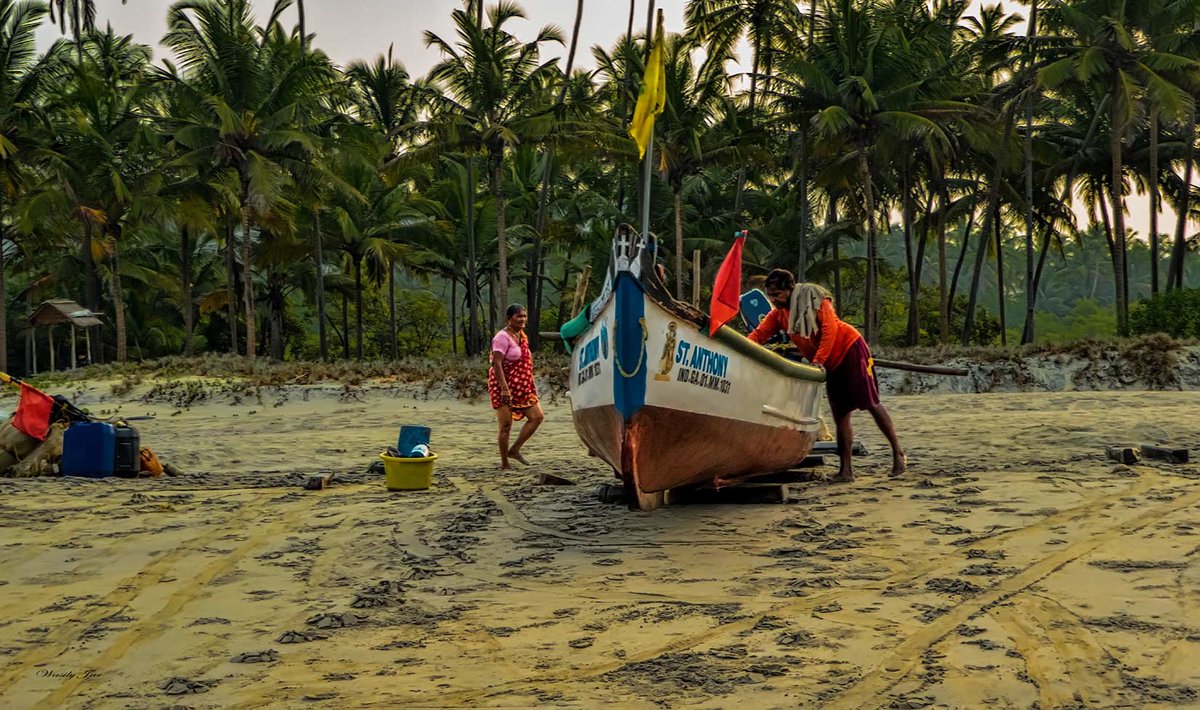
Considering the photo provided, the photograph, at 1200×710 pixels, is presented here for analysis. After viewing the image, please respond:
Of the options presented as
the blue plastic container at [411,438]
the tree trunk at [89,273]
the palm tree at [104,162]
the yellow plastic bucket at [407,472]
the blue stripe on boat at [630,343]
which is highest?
the palm tree at [104,162]

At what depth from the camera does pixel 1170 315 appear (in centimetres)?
2100

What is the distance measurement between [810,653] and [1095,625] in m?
1.15

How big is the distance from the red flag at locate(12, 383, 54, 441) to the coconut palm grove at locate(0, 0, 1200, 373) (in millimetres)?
12964

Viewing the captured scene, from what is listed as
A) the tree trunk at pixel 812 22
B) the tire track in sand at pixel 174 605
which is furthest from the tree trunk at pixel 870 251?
the tire track in sand at pixel 174 605

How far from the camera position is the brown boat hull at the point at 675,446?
6.52m

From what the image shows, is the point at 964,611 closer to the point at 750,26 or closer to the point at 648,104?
the point at 648,104

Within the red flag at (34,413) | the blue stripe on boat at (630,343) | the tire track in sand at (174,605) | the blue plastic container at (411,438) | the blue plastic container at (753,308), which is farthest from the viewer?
the blue plastic container at (753,308)

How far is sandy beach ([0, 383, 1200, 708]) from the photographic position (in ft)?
12.4

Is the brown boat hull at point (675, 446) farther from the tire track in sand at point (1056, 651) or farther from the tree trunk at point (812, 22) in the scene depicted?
the tree trunk at point (812, 22)

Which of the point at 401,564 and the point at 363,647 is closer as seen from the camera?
the point at 363,647

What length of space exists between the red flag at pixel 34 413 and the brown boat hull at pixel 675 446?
205 inches

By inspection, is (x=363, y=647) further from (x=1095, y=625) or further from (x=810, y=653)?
(x=1095, y=625)

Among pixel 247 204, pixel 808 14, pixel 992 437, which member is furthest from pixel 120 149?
pixel 992 437

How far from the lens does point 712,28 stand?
1060 inches
